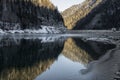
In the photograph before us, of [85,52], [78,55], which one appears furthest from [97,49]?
[78,55]

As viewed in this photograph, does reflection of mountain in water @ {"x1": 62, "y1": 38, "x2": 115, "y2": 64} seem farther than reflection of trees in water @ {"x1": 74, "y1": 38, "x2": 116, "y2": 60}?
No

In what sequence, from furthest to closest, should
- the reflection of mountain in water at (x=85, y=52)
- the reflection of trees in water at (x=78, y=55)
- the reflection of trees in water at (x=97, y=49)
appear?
1. the reflection of trees in water at (x=97, y=49)
2. the reflection of mountain in water at (x=85, y=52)
3. the reflection of trees in water at (x=78, y=55)

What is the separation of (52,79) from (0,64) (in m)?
15.0

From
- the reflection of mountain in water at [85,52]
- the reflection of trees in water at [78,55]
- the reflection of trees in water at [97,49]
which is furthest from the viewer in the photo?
the reflection of trees in water at [97,49]

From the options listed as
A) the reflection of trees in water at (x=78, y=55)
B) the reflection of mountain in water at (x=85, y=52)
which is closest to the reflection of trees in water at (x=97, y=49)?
the reflection of mountain in water at (x=85, y=52)

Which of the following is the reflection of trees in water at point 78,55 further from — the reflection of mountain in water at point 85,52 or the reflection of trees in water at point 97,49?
the reflection of trees in water at point 97,49

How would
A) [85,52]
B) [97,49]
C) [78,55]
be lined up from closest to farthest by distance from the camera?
[78,55], [85,52], [97,49]

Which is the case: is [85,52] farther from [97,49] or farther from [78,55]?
[97,49]

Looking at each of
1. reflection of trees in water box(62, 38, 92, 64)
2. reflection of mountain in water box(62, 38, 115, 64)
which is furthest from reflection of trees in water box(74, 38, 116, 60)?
reflection of trees in water box(62, 38, 92, 64)

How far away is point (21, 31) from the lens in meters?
188

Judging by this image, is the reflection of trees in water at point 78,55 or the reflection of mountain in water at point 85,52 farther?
the reflection of mountain in water at point 85,52

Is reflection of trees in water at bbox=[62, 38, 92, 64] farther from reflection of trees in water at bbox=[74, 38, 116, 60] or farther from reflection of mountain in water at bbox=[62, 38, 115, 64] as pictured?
reflection of trees in water at bbox=[74, 38, 116, 60]

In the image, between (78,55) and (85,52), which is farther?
(85,52)

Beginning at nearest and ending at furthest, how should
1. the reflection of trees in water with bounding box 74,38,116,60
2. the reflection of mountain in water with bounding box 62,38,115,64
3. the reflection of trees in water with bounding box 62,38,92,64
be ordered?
the reflection of trees in water with bounding box 62,38,92,64
the reflection of mountain in water with bounding box 62,38,115,64
the reflection of trees in water with bounding box 74,38,116,60
